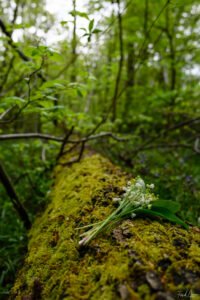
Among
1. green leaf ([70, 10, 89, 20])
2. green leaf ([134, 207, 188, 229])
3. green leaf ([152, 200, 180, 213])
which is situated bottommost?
green leaf ([134, 207, 188, 229])

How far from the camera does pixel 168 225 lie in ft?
5.20

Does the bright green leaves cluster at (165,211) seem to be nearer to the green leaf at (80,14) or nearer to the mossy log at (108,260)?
the mossy log at (108,260)

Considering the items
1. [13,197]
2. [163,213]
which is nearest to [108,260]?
[163,213]

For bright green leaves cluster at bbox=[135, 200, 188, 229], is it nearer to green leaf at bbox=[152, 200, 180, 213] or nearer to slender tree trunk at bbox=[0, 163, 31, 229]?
green leaf at bbox=[152, 200, 180, 213]

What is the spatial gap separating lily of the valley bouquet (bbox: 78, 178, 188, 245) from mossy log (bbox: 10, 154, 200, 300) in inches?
1.7

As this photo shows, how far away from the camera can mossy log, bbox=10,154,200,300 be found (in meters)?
1.11

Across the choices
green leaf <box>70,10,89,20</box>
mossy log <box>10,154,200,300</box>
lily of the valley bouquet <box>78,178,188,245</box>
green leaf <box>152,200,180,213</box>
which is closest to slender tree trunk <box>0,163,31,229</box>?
mossy log <box>10,154,200,300</box>

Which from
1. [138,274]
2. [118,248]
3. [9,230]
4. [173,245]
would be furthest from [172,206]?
[9,230]

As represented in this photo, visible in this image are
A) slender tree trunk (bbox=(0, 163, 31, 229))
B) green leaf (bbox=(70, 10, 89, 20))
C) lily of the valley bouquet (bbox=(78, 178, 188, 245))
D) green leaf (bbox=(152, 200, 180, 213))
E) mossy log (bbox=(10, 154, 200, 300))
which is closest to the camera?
mossy log (bbox=(10, 154, 200, 300))

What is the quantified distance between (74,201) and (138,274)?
1085 mm

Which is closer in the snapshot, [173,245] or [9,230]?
[173,245]

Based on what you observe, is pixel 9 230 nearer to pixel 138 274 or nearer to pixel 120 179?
pixel 120 179

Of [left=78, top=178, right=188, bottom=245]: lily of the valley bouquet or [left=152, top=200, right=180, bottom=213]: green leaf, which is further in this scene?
[left=152, top=200, right=180, bottom=213]: green leaf

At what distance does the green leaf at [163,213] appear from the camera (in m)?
1.57
